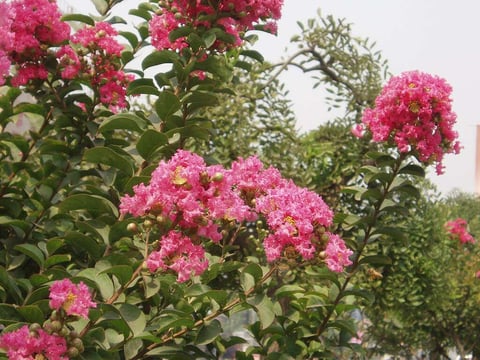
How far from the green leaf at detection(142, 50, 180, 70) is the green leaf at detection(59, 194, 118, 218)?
1.46 ft

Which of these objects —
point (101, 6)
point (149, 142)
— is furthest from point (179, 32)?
point (101, 6)

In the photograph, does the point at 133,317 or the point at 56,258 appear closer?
the point at 133,317

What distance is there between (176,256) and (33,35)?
993mm

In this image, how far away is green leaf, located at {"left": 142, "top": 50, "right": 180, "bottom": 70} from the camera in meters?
2.03

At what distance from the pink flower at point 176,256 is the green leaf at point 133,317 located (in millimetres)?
194

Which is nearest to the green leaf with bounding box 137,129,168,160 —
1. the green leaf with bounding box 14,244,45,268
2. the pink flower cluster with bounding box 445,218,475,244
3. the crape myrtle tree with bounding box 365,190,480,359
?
the green leaf with bounding box 14,244,45,268

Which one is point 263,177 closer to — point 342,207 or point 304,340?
point 304,340

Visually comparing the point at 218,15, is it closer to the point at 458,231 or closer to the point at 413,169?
the point at 413,169

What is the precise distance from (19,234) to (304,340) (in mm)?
865

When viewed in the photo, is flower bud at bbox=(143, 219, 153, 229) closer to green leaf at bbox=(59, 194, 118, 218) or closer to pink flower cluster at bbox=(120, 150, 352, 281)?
pink flower cluster at bbox=(120, 150, 352, 281)

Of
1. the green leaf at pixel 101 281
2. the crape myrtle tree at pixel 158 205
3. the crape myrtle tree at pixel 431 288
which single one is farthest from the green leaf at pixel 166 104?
the crape myrtle tree at pixel 431 288

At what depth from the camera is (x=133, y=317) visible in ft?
5.24

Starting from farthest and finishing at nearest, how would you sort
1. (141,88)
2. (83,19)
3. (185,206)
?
(83,19)
(141,88)
(185,206)

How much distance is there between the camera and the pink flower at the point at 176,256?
56.4 inches
